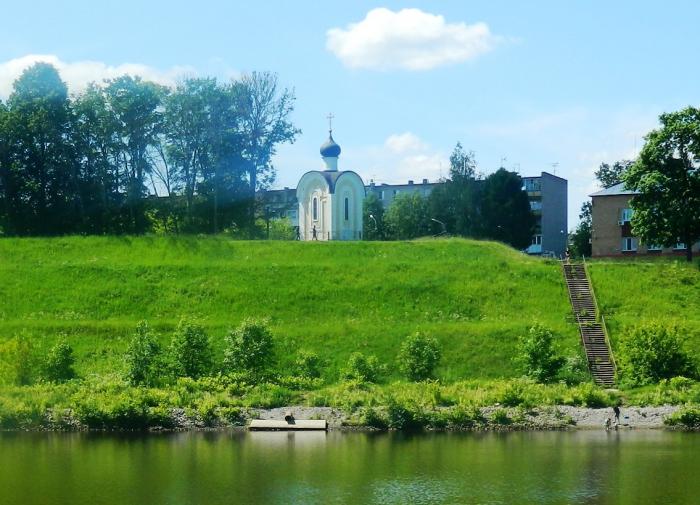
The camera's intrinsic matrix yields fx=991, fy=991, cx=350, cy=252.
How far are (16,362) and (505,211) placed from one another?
52.2 meters

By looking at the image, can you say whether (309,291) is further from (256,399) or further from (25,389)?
(25,389)

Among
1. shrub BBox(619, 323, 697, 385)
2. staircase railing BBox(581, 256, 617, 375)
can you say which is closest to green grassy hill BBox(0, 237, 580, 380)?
staircase railing BBox(581, 256, 617, 375)

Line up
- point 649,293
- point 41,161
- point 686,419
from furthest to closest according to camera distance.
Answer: point 41,161 → point 649,293 → point 686,419

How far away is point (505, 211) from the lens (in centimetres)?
8794

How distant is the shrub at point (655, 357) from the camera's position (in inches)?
1758

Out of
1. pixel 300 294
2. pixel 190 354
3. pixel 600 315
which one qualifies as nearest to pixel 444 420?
pixel 190 354

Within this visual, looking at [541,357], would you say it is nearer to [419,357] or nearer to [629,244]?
[419,357]

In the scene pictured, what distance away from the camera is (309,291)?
55.7 metres

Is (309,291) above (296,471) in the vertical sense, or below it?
above

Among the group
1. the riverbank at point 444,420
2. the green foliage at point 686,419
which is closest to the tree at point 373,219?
the riverbank at point 444,420

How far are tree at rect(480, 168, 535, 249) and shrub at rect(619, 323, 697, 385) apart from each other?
140 ft

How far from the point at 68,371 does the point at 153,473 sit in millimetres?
17774

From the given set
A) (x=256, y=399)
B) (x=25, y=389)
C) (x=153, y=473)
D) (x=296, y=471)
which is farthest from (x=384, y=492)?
(x=25, y=389)

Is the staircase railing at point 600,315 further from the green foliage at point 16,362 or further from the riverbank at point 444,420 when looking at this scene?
the green foliage at point 16,362
